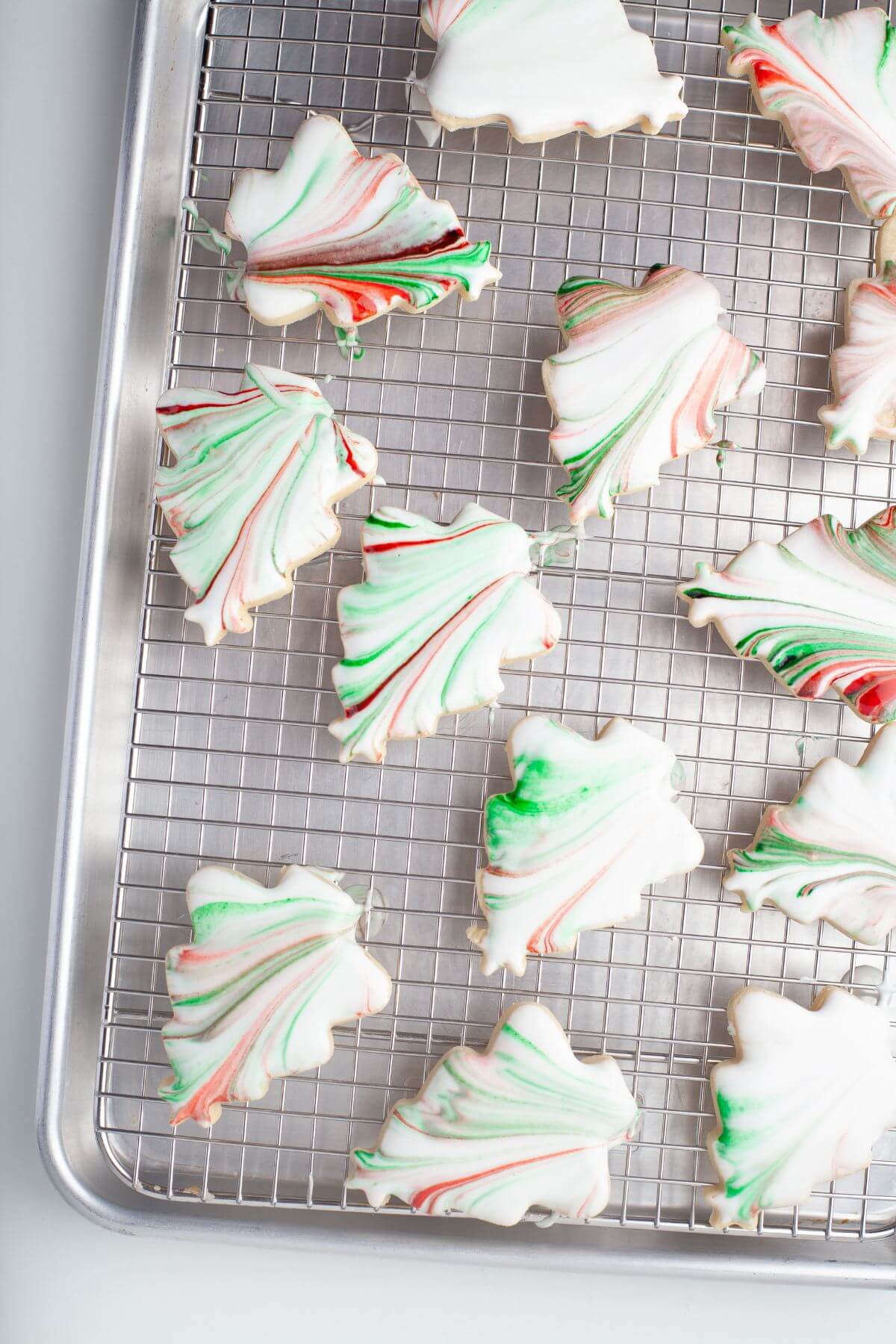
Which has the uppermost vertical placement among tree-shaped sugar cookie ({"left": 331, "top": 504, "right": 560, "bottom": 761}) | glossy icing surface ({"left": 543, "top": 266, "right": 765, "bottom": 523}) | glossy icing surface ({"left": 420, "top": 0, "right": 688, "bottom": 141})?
glossy icing surface ({"left": 420, "top": 0, "right": 688, "bottom": 141})

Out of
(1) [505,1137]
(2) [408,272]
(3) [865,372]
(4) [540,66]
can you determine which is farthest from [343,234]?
(1) [505,1137]

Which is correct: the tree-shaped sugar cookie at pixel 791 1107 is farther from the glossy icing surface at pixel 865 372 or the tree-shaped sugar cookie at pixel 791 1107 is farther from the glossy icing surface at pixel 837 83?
the glossy icing surface at pixel 837 83

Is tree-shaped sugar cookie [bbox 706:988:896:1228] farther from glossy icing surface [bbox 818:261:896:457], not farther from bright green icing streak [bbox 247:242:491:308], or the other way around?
bright green icing streak [bbox 247:242:491:308]

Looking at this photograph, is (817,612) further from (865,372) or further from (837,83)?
(837,83)

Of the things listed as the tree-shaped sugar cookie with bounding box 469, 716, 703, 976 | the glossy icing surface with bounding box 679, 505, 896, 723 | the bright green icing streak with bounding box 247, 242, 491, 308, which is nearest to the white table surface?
the bright green icing streak with bounding box 247, 242, 491, 308

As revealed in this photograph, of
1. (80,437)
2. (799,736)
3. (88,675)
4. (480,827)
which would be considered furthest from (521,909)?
(80,437)

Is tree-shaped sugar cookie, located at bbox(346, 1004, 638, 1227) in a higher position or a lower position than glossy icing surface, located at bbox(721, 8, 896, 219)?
lower
